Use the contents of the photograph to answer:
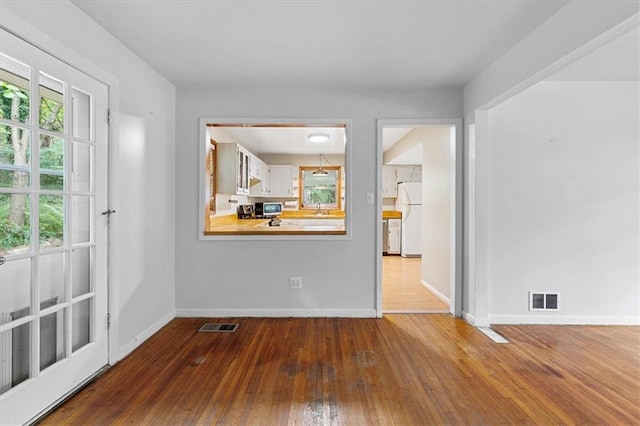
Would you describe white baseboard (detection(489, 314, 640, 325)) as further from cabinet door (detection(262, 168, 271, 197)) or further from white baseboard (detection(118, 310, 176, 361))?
cabinet door (detection(262, 168, 271, 197))

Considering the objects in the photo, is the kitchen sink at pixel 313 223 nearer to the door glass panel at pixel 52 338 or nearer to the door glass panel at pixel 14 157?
the door glass panel at pixel 52 338

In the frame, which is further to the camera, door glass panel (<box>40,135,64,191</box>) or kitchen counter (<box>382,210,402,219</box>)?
kitchen counter (<box>382,210,402,219</box>)

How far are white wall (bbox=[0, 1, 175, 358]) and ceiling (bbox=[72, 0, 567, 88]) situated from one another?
0.14 meters

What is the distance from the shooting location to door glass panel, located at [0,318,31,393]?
1.68 meters

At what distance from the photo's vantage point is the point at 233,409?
6.23 feet

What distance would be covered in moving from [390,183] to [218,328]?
5901 millimetres

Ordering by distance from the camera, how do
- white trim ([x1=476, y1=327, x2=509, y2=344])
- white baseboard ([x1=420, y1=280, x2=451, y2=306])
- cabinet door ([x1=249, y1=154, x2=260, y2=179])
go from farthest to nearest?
cabinet door ([x1=249, y1=154, x2=260, y2=179]), white baseboard ([x1=420, y1=280, x2=451, y2=306]), white trim ([x1=476, y1=327, x2=509, y2=344])

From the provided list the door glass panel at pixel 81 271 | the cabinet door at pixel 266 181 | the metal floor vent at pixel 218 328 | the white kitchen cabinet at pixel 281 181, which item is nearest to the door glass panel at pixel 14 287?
the door glass panel at pixel 81 271

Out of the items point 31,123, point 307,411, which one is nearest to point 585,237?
point 307,411

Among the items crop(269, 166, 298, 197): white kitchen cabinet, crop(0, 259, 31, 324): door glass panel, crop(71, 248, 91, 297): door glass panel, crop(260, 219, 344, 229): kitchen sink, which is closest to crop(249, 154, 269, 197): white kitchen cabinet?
crop(269, 166, 298, 197): white kitchen cabinet

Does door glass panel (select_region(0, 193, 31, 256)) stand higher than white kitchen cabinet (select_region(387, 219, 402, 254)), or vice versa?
door glass panel (select_region(0, 193, 31, 256))

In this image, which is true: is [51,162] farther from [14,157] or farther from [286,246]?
[286,246]

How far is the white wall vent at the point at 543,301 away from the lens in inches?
Answer: 130

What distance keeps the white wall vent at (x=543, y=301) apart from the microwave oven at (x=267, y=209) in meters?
4.47
